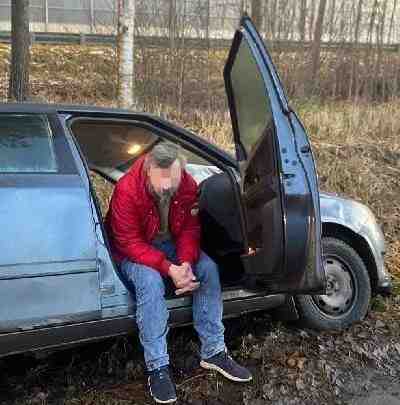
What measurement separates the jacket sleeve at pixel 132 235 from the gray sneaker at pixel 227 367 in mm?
554

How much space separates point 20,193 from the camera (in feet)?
9.11

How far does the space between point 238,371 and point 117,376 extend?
2.26 feet

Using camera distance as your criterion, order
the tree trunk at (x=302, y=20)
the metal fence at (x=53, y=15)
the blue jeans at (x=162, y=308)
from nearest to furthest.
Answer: the blue jeans at (x=162, y=308), the tree trunk at (x=302, y=20), the metal fence at (x=53, y=15)

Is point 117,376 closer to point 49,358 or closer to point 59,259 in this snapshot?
point 49,358

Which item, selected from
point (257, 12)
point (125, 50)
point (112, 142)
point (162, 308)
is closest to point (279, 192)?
point (162, 308)

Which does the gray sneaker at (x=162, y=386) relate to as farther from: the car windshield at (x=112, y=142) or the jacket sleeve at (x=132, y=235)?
the car windshield at (x=112, y=142)

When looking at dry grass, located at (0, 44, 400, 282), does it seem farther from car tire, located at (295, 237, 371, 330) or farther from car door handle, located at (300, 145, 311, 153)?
car door handle, located at (300, 145, 311, 153)

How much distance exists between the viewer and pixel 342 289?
3.92 m

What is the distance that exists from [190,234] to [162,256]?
0.24 meters

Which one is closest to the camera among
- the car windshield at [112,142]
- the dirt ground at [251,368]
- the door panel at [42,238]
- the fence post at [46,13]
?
the door panel at [42,238]

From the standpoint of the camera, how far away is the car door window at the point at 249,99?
10.2 ft

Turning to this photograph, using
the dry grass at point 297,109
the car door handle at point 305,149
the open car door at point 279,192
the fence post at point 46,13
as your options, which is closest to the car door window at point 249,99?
the open car door at point 279,192

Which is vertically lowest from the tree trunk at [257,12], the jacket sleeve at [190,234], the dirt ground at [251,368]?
the dirt ground at [251,368]

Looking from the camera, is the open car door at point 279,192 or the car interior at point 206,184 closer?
the open car door at point 279,192
